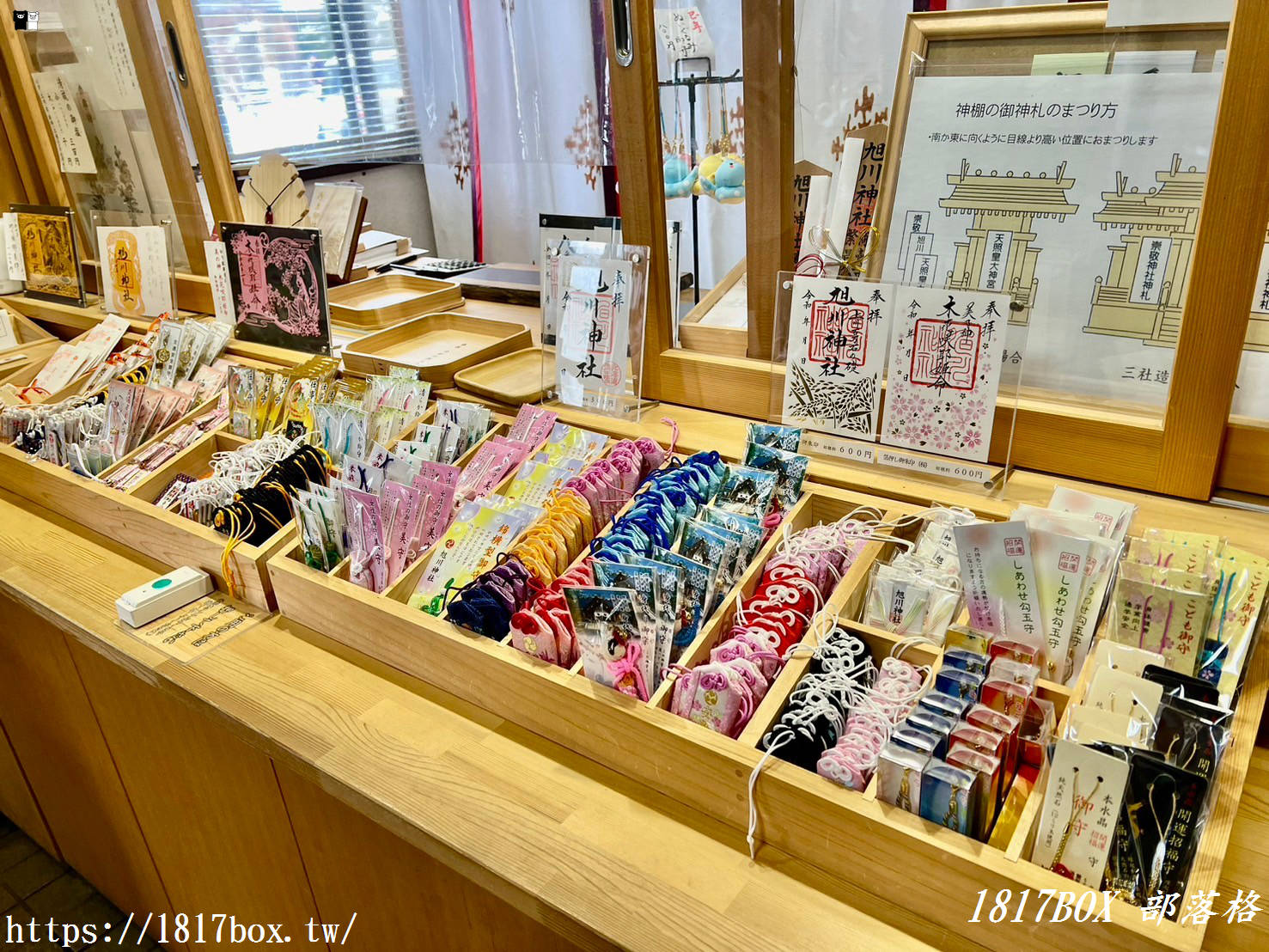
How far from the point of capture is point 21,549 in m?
1.95

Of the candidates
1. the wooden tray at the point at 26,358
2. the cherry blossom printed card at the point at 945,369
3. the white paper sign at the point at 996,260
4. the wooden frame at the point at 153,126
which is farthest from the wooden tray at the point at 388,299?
the white paper sign at the point at 996,260

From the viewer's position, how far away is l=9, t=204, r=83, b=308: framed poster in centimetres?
308

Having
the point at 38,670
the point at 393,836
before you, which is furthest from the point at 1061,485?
the point at 38,670

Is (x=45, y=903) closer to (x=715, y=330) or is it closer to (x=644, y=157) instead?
(x=715, y=330)

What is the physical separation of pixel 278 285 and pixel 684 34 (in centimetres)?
133

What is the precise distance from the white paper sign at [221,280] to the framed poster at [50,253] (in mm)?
813

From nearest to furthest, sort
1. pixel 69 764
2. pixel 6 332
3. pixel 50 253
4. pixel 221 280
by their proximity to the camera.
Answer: pixel 69 764
pixel 221 280
pixel 6 332
pixel 50 253

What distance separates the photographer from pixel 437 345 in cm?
244

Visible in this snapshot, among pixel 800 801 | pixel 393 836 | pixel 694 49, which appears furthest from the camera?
pixel 694 49

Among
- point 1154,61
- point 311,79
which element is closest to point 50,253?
point 311,79

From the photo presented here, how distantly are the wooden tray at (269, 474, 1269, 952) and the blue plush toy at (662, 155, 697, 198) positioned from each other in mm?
798

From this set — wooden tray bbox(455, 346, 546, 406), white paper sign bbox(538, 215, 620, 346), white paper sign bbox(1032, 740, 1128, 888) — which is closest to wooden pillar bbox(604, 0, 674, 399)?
white paper sign bbox(538, 215, 620, 346)

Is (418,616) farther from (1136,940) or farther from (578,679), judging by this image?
(1136,940)

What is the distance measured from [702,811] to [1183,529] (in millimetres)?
849
